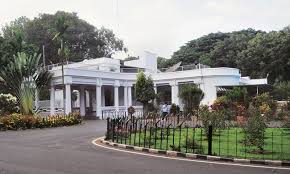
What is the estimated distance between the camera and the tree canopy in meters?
50.9

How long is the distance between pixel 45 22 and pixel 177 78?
89.9ft

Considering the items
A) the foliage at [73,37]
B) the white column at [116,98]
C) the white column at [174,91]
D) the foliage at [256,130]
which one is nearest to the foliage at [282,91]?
the white column at [174,91]

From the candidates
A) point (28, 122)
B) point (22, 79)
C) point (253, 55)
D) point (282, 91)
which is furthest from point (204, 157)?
point (253, 55)

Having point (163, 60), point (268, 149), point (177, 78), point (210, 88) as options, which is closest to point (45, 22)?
point (163, 60)

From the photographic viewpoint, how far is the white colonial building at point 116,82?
126ft

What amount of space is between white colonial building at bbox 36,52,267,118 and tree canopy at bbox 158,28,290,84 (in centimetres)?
430

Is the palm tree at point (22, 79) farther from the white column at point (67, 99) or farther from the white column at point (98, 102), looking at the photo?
the white column at point (98, 102)

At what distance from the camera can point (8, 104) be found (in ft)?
110

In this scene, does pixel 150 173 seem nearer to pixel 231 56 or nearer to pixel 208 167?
pixel 208 167

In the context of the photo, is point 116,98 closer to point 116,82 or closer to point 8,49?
point 116,82

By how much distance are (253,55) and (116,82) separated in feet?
68.3

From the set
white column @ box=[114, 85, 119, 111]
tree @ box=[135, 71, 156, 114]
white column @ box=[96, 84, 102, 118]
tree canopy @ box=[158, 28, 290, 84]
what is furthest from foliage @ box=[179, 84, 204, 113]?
tree canopy @ box=[158, 28, 290, 84]

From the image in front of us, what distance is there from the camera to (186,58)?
7112 centimetres

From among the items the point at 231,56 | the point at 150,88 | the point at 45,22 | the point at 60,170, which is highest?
the point at 45,22
